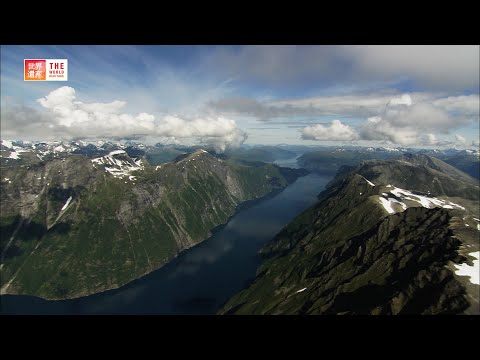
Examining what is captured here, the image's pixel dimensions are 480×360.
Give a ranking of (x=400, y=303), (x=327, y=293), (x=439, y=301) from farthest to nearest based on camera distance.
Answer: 1. (x=327, y=293)
2. (x=400, y=303)
3. (x=439, y=301)
